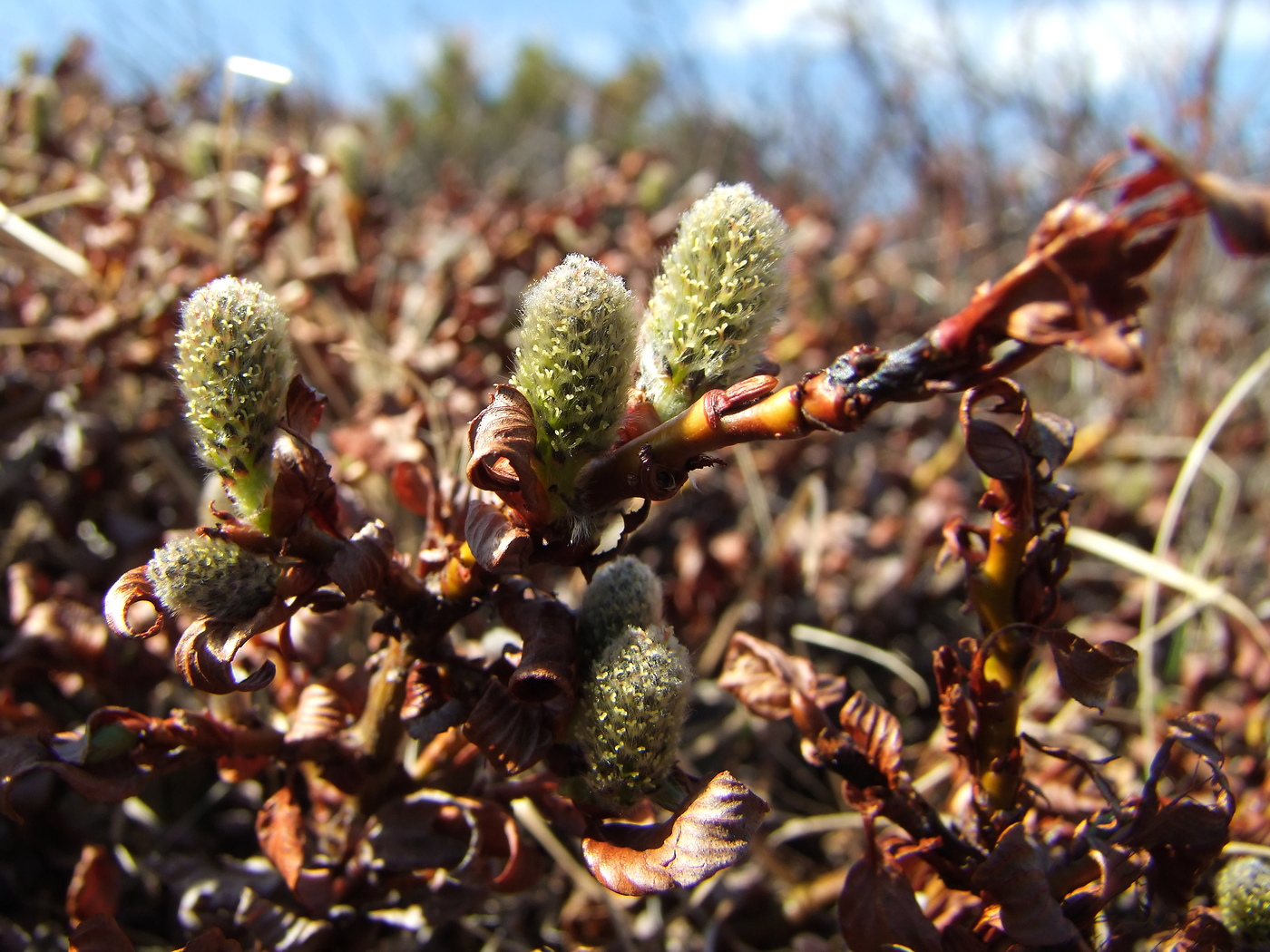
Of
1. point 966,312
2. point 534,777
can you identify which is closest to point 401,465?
point 534,777

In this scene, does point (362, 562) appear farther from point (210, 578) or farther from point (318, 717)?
point (318, 717)

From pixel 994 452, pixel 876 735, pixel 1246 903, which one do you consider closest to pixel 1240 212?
pixel 994 452

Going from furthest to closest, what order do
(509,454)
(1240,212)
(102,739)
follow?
(102,739) → (509,454) → (1240,212)

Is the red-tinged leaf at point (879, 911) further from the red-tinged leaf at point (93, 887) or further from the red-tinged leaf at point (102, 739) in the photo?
the red-tinged leaf at point (93, 887)

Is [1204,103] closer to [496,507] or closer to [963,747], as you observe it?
[963,747]

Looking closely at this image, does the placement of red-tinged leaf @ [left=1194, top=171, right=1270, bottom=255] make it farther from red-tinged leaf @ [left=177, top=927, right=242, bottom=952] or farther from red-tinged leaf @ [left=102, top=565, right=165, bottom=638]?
red-tinged leaf @ [left=177, top=927, right=242, bottom=952]

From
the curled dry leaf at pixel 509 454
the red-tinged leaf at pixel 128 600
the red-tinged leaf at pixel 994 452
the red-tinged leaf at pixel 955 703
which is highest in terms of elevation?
the curled dry leaf at pixel 509 454

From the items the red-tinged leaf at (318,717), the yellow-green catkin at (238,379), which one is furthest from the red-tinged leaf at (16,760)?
the yellow-green catkin at (238,379)
